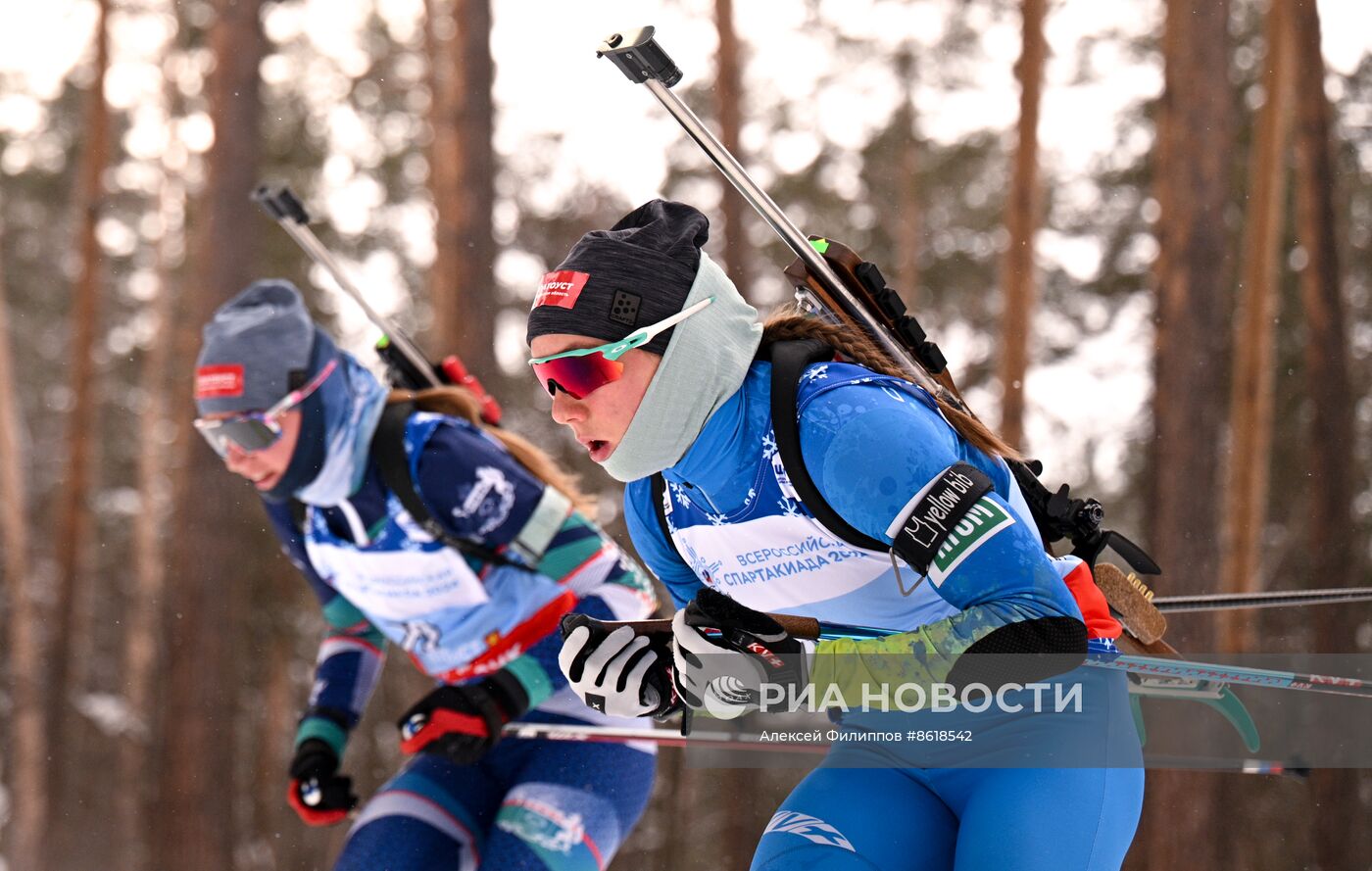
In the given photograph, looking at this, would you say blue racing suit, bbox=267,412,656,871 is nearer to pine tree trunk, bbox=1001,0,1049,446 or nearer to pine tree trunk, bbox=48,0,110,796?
pine tree trunk, bbox=1001,0,1049,446

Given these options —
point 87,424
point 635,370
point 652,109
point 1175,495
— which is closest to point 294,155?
point 87,424

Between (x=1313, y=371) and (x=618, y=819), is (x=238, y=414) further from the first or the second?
(x=1313, y=371)

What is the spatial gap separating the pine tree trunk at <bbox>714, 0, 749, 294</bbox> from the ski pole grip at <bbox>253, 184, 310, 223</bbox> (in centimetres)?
568

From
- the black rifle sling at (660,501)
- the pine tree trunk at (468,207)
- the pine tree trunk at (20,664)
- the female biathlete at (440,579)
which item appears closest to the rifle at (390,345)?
the female biathlete at (440,579)

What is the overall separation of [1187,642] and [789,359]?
5.67 metres

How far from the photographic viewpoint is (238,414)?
3.72 meters

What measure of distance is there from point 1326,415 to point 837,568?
7.29 meters

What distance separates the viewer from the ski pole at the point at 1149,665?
A: 7.02ft

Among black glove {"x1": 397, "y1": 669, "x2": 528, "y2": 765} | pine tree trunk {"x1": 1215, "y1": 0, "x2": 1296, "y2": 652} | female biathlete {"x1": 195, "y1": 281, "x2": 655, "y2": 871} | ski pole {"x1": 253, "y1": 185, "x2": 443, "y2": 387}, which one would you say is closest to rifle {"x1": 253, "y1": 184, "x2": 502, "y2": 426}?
ski pole {"x1": 253, "y1": 185, "x2": 443, "y2": 387}

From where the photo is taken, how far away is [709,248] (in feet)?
39.3

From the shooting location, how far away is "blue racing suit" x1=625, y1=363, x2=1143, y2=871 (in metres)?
1.95

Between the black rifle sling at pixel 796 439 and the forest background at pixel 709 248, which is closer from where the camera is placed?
the black rifle sling at pixel 796 439

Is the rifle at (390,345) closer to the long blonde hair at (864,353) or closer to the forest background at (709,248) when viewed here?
the long blonde hair at (864,353)

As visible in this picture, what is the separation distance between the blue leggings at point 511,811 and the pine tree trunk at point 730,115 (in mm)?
6551
